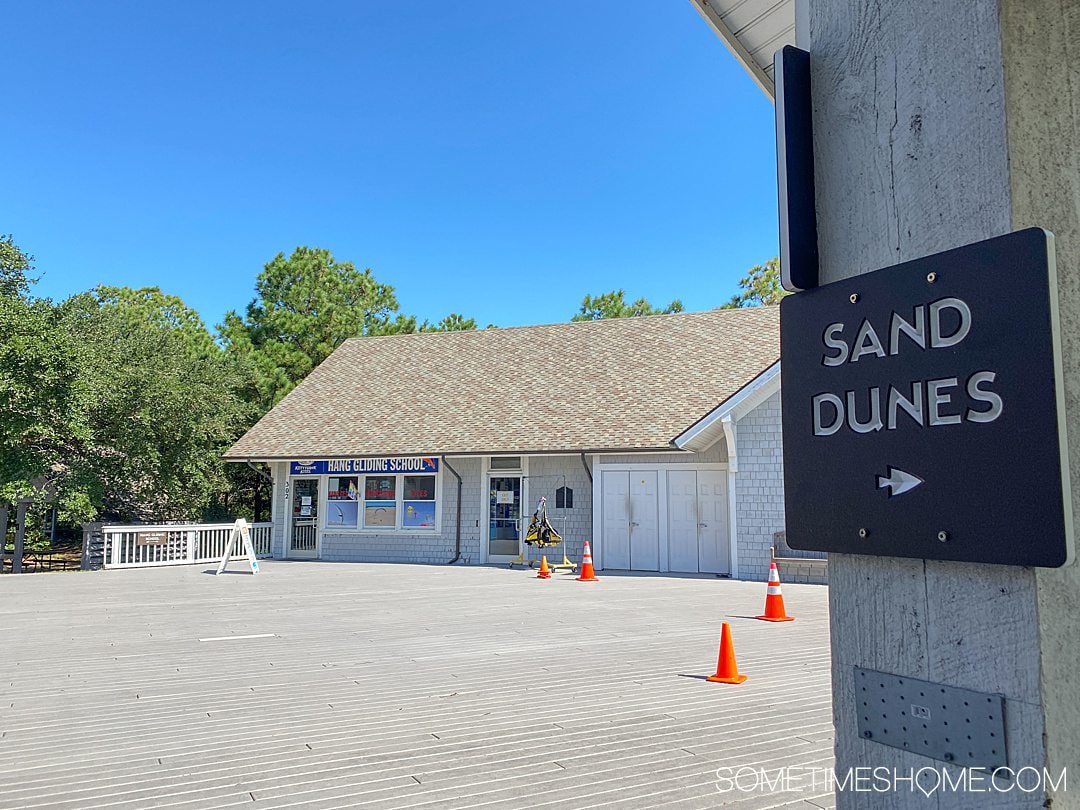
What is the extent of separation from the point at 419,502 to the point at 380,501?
1279 millimetres

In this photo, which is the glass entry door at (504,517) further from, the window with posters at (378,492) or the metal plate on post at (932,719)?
the metal plate on post at (932,719)

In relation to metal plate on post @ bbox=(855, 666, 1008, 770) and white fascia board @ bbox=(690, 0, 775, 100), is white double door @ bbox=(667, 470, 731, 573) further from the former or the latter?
metal plate on post @ bbox=(855, 666, 1008, 770)

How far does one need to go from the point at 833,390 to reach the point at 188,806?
411 cm

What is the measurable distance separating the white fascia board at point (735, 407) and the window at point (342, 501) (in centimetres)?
988

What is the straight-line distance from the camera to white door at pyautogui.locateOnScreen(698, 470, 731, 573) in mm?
18641

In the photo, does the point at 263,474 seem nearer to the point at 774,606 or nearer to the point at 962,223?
the point at 774,606

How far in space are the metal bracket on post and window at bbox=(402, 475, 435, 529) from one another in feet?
67.3

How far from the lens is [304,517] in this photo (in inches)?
938

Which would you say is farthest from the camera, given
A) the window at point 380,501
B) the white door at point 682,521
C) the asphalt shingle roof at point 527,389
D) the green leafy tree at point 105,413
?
the window at point 380,501

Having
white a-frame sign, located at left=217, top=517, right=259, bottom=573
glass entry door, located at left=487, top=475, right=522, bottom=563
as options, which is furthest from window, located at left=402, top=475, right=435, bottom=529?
white a-frame sign, located at left=217, top=517, right=259, bottom=573

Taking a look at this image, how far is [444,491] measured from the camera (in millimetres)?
21953

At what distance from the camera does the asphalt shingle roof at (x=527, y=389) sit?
2091 cm

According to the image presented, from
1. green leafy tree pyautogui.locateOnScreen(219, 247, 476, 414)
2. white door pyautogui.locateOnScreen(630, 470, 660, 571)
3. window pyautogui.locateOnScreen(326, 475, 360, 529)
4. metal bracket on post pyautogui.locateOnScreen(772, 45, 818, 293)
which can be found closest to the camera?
metal bracket on post pyautogui.locateOnScreen(772, 45, 818, 293)

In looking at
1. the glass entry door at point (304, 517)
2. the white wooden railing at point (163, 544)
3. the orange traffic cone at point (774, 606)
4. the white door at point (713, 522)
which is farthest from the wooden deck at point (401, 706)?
the glass entry door at point (304, 517)
